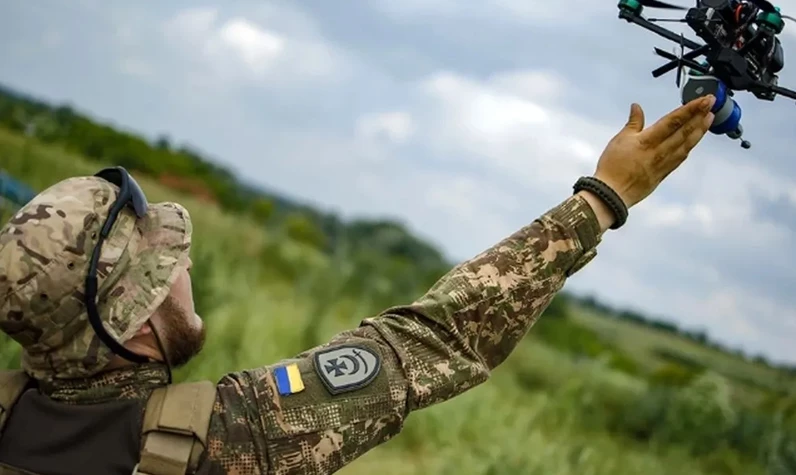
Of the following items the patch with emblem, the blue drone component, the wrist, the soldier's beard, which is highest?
the blue drone component

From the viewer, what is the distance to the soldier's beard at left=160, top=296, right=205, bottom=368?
2830 mm

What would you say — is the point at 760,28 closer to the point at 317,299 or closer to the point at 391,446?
the point at 391,446

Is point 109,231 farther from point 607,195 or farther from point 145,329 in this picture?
point 607,195

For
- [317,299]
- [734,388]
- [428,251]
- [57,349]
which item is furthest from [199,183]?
[57,349]

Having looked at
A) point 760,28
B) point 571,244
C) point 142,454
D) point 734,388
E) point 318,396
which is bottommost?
point 142,454

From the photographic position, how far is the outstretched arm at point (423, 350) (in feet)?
9.05

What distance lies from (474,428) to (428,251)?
10.8 meters

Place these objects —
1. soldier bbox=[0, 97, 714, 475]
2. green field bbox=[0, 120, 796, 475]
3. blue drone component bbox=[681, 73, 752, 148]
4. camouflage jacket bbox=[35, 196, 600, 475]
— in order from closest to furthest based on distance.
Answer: soldier bbox=[0, 97, 714, 475], camouflage jacket bbox=[35, 196, 600, 475], blue drone component bbox=[681, 73, 752, 148], green field bbox=[0, 120, 796, 475]

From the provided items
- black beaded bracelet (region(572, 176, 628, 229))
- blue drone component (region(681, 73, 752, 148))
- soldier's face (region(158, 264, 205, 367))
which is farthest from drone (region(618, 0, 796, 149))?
soldier's face (region(158, 264, 205, 367))

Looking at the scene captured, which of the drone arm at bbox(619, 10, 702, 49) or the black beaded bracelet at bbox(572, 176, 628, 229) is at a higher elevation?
the drone arm at bbox(619, 10, 702, 49)

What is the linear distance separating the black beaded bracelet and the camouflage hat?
4.08 ft

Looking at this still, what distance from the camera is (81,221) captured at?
2.69 meters

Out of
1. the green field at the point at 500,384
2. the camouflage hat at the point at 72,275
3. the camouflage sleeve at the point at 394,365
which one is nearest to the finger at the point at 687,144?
the camouflage sleeve at the point at 394,365

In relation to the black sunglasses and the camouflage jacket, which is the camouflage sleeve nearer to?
the camouflage jacket
